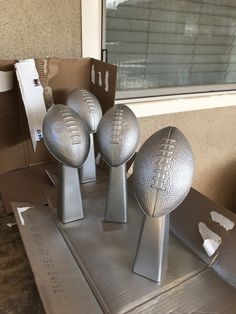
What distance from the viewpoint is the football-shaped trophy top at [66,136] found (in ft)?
1.76

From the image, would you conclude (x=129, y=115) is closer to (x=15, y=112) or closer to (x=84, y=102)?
(x=84, y=102)

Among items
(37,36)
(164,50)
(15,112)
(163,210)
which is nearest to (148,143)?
(163,210)

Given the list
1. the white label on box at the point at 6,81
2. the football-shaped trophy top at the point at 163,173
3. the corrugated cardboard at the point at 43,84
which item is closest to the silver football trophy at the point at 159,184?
the football-shaped trophy top at the point at 163,173

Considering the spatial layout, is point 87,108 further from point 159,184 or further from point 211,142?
point 211,142

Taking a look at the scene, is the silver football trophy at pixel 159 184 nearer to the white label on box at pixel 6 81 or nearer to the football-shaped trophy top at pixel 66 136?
the football-shaped trophy top at pixel 66 136

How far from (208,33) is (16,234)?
1319 millimetres

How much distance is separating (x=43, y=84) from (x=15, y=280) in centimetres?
53

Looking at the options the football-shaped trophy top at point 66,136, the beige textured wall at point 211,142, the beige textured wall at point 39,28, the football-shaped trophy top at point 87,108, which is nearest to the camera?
the football-shaped trophy top at point 66,136

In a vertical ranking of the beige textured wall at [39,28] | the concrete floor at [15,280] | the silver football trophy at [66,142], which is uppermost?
the beige textured wall at [39,28]

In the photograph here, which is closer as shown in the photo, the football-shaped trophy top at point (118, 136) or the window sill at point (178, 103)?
the football-shaped trophy top at point (118, 136)

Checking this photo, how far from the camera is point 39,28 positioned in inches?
32.9

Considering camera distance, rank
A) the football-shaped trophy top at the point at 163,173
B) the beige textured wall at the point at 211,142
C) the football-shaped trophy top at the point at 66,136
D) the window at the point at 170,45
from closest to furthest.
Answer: the football-shaped trophy top at the point at 163,173, the football-shaped trophy top at the point at 66,136, the window at the point at 170,45, the beige textured wall at the point at 211,142

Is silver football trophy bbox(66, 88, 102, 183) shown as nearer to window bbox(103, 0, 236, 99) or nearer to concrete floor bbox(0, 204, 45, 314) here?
concrete floor bbox(0, 204, 45, 314)

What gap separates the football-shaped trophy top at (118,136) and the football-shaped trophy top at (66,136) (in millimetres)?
44
